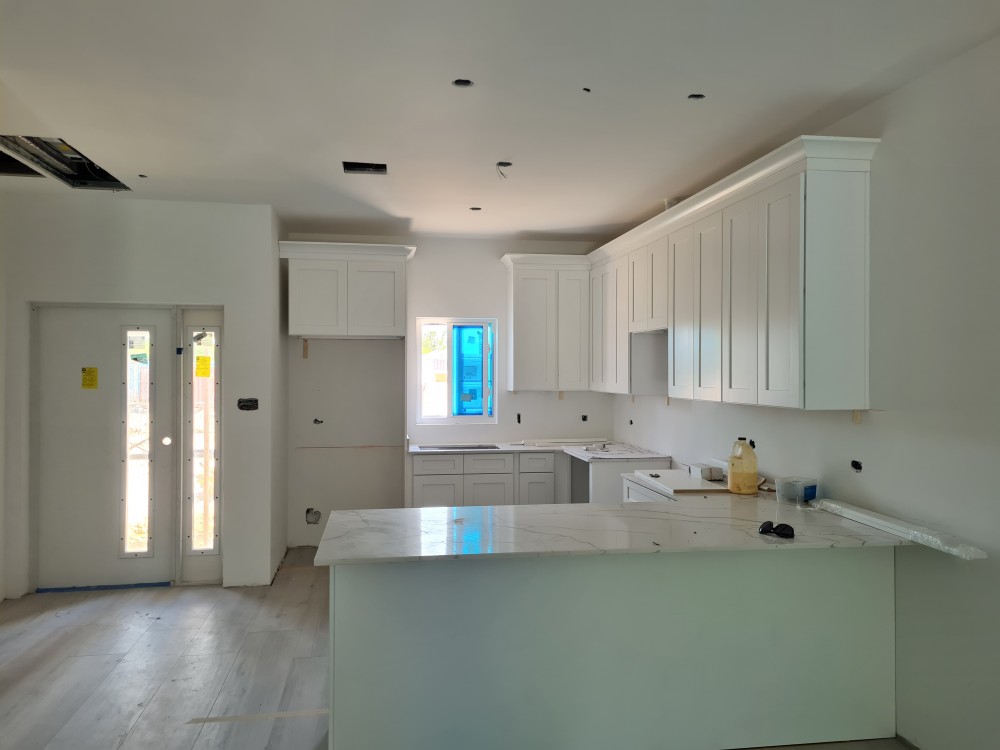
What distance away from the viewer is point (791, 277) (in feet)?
9.56

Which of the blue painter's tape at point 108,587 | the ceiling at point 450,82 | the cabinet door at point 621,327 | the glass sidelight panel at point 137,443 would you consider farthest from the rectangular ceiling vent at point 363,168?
the blue painter's tape at point 108,587

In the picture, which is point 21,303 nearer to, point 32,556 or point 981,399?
point 32,556

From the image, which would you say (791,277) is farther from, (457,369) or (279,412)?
(279,412)

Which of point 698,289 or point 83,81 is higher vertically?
point 83,81

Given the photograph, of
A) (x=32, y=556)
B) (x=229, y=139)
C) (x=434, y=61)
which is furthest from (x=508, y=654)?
(x=32, y=556)

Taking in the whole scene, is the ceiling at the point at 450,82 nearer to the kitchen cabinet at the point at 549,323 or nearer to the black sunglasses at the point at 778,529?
the kitchen cabinet at the point at 549,323

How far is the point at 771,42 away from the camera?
2.37m

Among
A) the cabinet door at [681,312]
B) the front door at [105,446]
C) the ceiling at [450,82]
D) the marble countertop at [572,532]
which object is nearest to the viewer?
the ceiling at [450,82]

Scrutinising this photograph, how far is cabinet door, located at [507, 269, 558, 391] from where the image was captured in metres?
5.46

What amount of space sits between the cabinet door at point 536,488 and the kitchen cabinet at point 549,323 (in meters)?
0.73

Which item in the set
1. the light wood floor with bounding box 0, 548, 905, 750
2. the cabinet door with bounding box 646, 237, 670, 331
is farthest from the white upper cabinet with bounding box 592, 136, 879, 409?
the light wood floor with bounding box 0, 548, 905, 750

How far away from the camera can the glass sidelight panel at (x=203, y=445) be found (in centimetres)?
479

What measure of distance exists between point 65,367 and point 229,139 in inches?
93.3

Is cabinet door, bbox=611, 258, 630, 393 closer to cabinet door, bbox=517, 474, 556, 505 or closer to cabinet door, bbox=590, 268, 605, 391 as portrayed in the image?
cabinet door, bbox=590, 268, 605, 391
